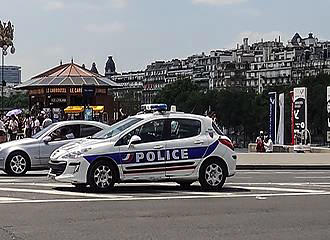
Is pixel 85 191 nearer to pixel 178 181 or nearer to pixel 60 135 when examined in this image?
pixel 178 181

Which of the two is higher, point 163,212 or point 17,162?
point 17,162

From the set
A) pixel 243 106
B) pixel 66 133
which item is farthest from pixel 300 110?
pixel 243 106

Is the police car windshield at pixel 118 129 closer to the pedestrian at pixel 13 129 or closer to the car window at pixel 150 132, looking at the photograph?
the car window at pixel 150 132

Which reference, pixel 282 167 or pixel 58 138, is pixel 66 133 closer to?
pixel 58 138

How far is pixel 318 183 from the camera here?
67.2 ft

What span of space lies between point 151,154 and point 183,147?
0.74 m

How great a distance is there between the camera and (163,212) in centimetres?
1364

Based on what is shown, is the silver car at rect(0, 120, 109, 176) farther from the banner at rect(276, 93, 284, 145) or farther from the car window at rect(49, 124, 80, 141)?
the banner at rect(276, 93, 284, 145)

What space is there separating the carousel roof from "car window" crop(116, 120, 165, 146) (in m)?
45.1

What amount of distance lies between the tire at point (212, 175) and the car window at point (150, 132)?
1.23 metres

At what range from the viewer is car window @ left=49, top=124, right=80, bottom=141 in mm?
21188

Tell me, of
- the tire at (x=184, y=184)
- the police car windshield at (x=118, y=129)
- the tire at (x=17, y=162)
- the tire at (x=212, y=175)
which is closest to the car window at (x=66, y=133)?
the tire at (x=17, y=162)

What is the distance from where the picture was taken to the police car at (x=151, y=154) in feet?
53.1

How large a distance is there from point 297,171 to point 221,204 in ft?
39.4
